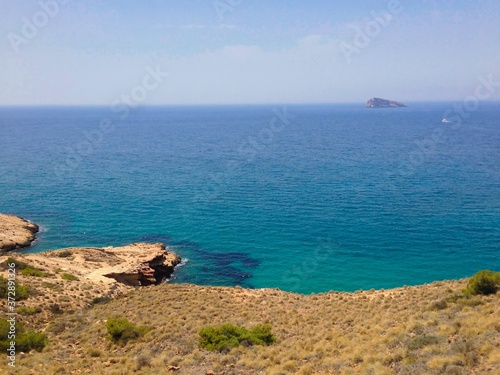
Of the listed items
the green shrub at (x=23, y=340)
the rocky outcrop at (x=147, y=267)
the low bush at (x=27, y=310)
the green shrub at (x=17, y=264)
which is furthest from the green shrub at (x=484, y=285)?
the green shrub at (x=17, y=264)

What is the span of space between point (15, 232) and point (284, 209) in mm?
39859

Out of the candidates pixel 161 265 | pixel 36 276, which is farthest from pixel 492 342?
pixel 161 265

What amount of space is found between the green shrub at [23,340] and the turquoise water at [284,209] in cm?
2497

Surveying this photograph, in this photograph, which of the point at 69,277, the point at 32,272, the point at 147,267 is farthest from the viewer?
the point at 147,267

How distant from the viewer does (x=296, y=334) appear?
23.5 m

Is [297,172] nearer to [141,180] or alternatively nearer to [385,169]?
[385,169]

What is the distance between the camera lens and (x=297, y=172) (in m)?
95.7

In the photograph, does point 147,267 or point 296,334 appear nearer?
point 296,334

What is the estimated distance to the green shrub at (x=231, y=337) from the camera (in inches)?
853

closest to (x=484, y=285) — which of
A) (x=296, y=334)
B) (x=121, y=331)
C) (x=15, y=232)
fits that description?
(x=296, y=334)

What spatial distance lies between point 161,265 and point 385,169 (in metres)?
64.3

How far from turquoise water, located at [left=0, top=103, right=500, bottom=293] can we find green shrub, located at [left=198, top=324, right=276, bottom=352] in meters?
21.9

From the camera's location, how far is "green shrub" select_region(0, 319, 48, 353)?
22.2m

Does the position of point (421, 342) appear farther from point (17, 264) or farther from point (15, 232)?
point (15, 232)
